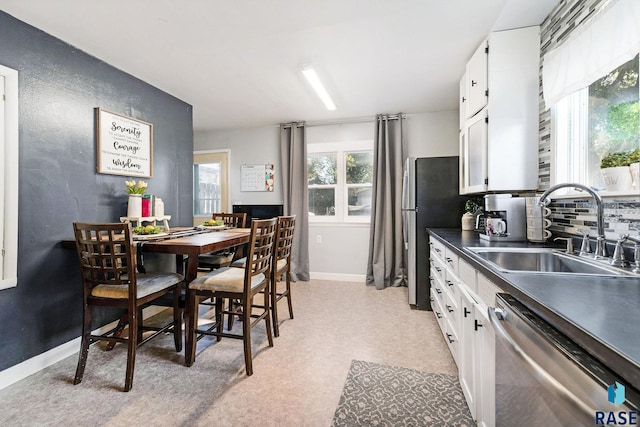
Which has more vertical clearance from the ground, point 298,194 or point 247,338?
point 298,194

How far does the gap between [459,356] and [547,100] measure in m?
1.77

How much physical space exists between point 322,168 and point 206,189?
205 centimetres

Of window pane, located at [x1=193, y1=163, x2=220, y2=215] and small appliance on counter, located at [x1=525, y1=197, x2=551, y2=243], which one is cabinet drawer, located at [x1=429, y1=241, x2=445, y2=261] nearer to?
small appliance on counter, located at [x1=525, y1=197, x2=551, y2=243]

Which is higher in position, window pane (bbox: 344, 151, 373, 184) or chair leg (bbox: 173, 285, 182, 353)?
window pane (bbox: 344, 151, 373, 184)

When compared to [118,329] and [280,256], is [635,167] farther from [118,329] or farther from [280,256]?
[118,329]

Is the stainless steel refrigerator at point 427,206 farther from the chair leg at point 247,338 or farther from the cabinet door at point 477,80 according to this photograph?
the chair leg at point 247,338

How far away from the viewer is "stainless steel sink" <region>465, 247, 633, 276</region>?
144cm

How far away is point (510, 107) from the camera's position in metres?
2.17

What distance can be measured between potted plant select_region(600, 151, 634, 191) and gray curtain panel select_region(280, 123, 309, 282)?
10.7ft

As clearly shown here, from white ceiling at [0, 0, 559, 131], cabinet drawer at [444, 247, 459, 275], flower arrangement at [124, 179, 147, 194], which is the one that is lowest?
cabinet drawer at [444, 247, 459, 275]

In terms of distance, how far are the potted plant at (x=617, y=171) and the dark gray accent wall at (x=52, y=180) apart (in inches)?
136

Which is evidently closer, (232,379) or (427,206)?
(232,379)

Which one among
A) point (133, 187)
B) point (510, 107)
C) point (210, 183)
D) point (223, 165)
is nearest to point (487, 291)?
point (510, 107)

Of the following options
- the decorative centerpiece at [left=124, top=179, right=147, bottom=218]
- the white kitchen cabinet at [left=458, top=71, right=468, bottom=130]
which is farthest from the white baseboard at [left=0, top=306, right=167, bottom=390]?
the white kitchen cabinet at [left=458, top=71, right=468, bottom=130]
